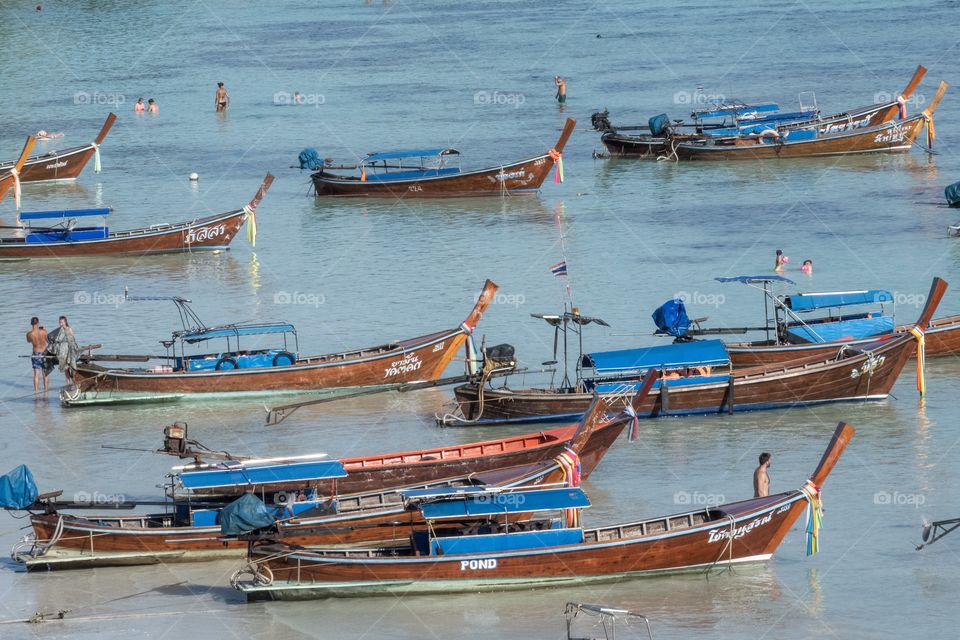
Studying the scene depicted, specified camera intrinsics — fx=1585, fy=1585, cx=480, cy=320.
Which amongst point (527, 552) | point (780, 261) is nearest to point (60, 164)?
point (780, 261)

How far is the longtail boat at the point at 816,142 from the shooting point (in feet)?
154

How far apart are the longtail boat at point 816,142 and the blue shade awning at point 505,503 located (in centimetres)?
2999

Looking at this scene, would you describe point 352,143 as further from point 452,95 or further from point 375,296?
point 375,296

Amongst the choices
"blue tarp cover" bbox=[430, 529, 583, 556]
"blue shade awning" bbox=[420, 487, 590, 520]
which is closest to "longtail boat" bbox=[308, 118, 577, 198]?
"blue shade awning" bbox=[420, 487, 590, 520]

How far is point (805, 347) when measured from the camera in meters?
26.9

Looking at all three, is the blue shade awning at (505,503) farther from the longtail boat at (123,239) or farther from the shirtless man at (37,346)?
the longtail boat at (123,239)

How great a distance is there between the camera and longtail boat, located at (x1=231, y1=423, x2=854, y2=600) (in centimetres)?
1859

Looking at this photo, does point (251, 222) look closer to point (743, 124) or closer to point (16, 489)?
point (16, 489)

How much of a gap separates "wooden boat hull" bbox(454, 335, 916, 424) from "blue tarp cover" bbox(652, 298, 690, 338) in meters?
1.82

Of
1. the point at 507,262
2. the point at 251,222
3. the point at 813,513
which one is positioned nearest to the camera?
the point at 813,513

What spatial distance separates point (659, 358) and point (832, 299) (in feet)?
13.5

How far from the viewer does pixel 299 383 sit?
2734 centimetres

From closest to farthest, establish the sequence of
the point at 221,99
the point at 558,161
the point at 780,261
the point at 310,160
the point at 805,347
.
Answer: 1. the point at 805,347
2. the point at 780,261
3. the point at 558,161
4. the point at 310,160
5. the point at 221,99

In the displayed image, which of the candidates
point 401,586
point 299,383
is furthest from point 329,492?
point 299,383
